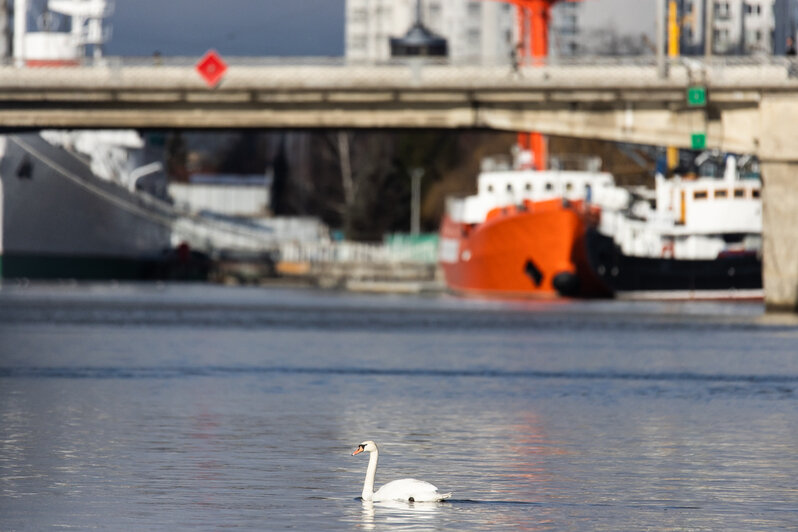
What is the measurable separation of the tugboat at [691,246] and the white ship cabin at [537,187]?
90.3 inches

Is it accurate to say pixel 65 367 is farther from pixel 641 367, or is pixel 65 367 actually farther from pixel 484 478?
pixel 484 478

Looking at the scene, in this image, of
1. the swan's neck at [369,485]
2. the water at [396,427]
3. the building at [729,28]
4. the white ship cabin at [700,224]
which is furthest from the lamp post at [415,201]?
the swan's neck at [369,485]

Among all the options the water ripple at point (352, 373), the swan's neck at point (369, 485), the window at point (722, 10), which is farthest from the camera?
the window at point (722, 10)

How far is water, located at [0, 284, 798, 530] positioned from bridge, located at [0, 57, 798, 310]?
30.2ft

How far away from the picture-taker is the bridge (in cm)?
5556

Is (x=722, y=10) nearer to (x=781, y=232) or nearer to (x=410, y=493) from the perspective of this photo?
(x=781, y=232)

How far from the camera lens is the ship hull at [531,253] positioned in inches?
3174

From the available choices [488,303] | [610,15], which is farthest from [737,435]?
[610,15]

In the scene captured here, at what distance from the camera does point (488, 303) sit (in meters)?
75.7

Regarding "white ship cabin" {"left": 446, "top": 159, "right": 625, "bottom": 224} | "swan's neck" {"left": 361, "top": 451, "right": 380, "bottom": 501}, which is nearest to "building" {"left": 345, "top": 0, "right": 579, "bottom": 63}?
"white ship cabin" {"left": 446, "top": 159, "right": 625, "bottom": 224}

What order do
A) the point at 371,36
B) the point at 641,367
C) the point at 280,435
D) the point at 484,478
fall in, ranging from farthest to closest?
the point at 371,36 < the point at 641,367 < the point at 280,435 < the point at 484,478

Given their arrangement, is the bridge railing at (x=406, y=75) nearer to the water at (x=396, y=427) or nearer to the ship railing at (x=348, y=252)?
the water at (x=396, y=427)

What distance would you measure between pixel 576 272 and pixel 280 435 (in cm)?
6267

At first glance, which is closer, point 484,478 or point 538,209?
point 484,478
